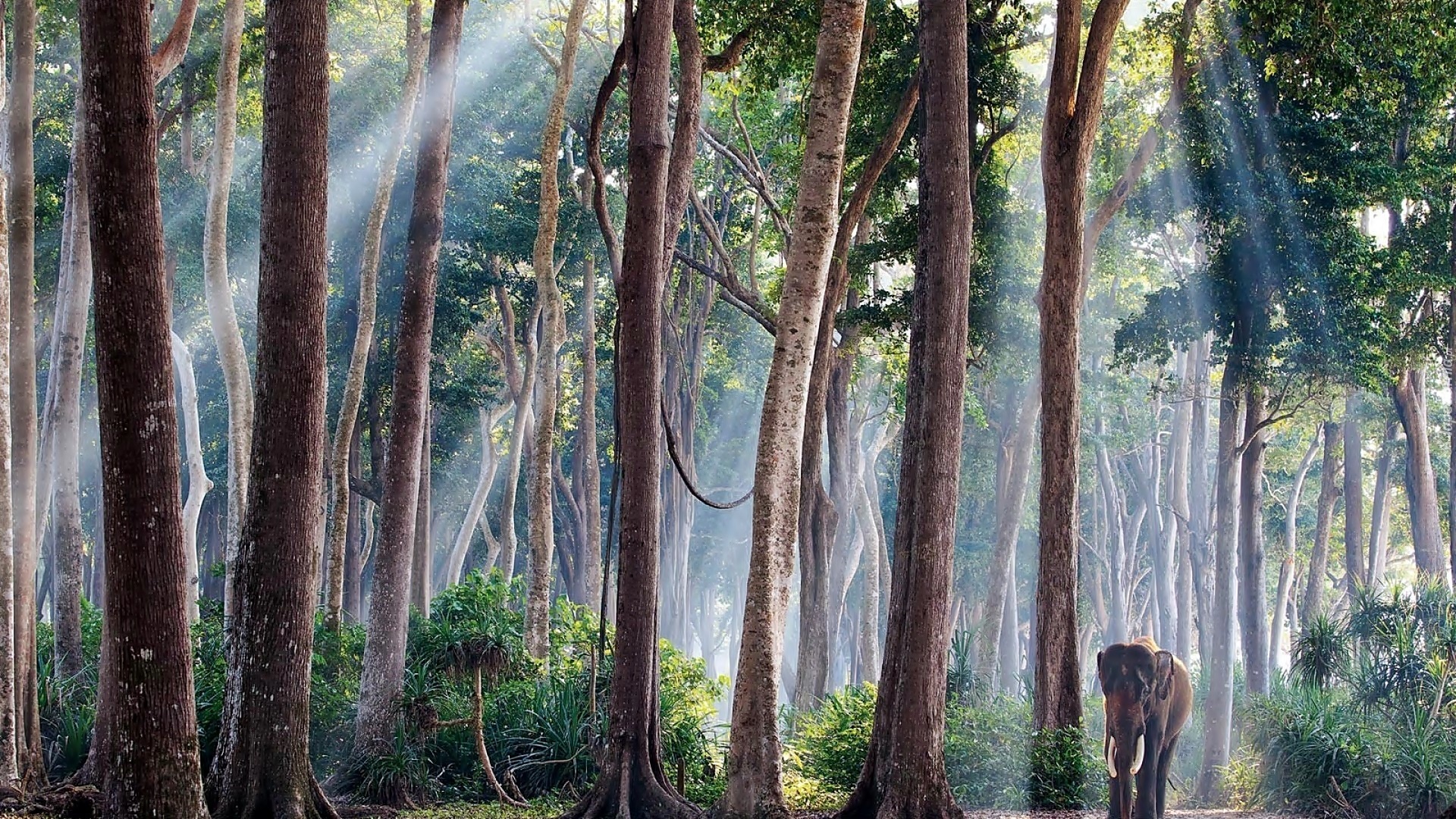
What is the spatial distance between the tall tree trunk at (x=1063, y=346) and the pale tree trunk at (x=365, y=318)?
792 cm

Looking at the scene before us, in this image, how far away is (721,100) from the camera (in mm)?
25266

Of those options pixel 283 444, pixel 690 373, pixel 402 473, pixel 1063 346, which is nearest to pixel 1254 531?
pixel 1063 346

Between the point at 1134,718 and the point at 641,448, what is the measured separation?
449cm

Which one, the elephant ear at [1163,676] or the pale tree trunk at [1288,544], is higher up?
the pale tree trunk at [1288,544]

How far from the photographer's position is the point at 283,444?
814 cm

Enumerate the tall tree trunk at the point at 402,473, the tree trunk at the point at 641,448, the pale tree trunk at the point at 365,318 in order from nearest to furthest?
1. the tree trunk at the point at 641,448
2. the tall tree trunk at the point at 402,473
3. the pale tree trunk at the point at 365,318

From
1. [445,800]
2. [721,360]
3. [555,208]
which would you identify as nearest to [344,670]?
[445,800]

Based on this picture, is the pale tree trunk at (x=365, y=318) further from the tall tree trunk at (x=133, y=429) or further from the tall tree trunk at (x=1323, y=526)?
the tall tree trunk at (x=1323, y=526)

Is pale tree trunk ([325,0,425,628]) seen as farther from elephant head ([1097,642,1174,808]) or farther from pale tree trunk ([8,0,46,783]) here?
elephant head ([1097,642,1174,808])

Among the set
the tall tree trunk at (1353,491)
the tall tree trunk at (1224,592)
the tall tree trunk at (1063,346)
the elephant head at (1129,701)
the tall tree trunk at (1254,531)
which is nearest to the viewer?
the elephant head at (1129,701)

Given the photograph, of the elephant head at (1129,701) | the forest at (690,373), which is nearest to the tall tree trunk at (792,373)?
the forest at (690,373)

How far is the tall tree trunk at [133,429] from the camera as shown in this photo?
690 cm

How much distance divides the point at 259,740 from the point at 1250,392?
15868mm

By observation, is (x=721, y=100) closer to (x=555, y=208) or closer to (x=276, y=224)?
(x=555, y=208)
